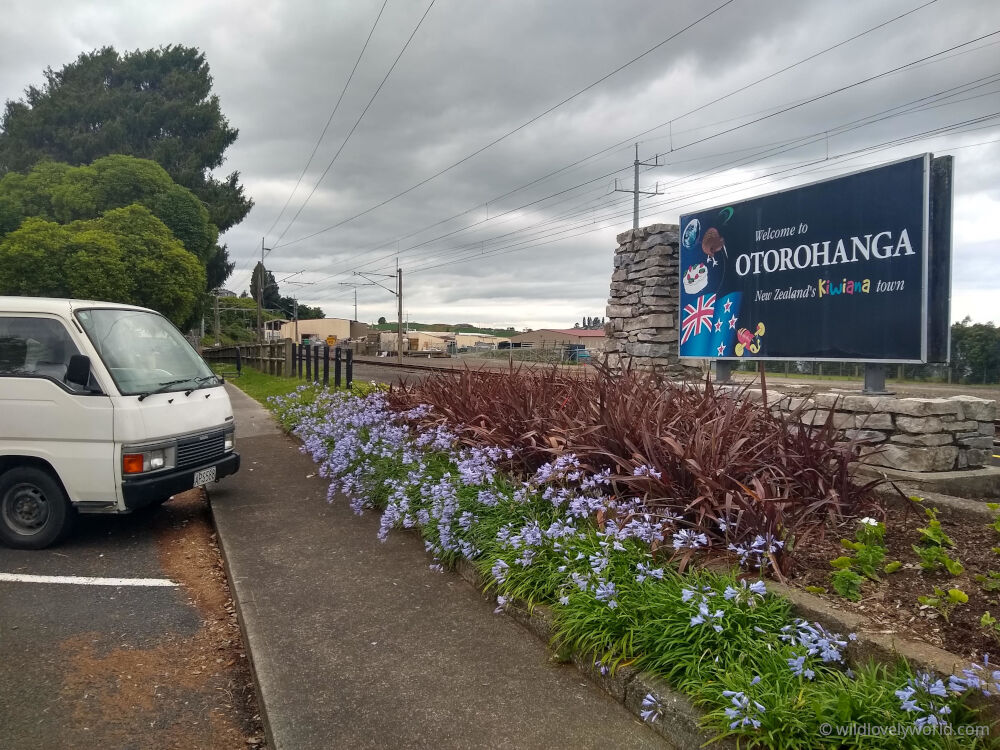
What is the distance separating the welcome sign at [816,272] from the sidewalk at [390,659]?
4.28 meters

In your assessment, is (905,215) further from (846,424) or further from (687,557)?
(687,557)

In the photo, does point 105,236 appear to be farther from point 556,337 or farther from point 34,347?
point 556,337

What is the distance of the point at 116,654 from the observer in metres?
3.75

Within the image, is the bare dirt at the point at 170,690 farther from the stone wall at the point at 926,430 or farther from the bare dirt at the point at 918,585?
the stone wall at the point at 926,430

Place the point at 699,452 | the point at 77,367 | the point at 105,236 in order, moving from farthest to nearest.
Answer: the point at 105,236 → the point at 77,367 → the point at 699,452

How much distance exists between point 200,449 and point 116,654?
8.54ft

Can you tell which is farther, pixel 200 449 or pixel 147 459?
pixel 200 449

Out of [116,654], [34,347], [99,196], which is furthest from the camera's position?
[99,196]

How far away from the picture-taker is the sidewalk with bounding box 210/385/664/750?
2803 millimetres

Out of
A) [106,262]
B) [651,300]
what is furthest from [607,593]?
[106,262]

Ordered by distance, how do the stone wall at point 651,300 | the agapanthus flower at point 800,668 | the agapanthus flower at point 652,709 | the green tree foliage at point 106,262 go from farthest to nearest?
1. the green tree foliage at point 106,262
2. the stone wall at point 651,300
3. the agapanthus flower at point 652,709
4. the agapanthus flower at point 800,668

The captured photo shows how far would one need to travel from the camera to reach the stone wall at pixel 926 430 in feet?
17.4

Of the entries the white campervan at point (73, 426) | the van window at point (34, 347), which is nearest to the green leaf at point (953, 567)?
the white campervan at point (73, 426)

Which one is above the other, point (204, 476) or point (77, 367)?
point (77, 367)
